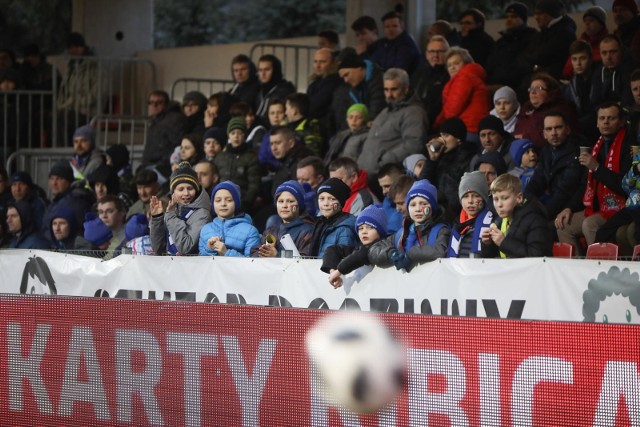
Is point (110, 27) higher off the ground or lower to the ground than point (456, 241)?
higher

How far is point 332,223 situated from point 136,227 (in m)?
3.07

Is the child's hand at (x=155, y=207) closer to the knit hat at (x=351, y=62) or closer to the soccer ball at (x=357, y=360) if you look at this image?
the knit hat at (x=351, y=62)

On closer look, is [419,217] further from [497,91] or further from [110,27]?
[110,27]

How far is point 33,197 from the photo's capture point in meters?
15.2

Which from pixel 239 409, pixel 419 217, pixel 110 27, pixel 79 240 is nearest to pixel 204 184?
pixel 79 240

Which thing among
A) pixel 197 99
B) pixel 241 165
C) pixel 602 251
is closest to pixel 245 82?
pixel 197 99

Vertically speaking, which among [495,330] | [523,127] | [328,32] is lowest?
Answer: [495,330]

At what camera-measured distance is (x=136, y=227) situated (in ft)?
41.0

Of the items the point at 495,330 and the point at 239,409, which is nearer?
the point at 495,330

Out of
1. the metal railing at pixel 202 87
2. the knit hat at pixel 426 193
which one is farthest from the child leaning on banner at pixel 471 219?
the metal railing at pixel 202 87

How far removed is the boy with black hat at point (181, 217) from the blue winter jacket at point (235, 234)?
274 millimetres

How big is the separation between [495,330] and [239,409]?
1.70 m

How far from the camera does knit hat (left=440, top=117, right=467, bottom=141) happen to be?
39.1 ft

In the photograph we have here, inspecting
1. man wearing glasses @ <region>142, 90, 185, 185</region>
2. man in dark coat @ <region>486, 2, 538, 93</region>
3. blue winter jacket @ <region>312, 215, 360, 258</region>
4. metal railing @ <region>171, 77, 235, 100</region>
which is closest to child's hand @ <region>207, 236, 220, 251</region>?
blue winter jacket @ <region>312, 215, 360, 258</region>
